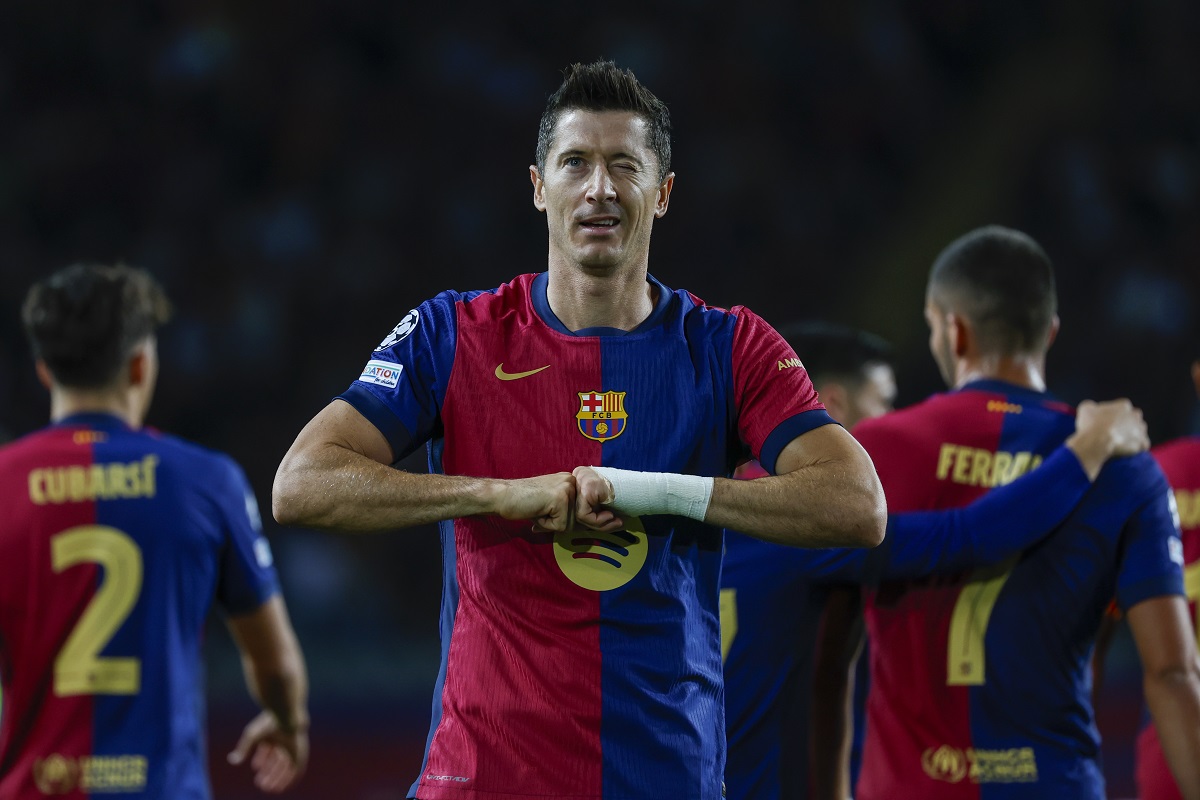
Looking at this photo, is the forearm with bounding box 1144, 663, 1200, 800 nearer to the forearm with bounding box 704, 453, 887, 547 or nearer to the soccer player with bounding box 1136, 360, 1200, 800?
the soccer player with bounding box 1136, 360, 1200, 800

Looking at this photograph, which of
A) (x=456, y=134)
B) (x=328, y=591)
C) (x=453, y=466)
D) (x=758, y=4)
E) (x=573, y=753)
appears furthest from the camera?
(x=758, y=4)

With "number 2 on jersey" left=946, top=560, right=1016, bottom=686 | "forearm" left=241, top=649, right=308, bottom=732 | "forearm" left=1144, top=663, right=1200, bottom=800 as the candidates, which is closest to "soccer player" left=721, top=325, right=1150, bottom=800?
"number 2 on jersey" left=946, top=560, right=1016, bottom=686

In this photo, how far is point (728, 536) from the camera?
3.86 metres

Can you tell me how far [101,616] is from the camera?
3.68m

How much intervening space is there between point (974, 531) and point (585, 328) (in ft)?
4.32

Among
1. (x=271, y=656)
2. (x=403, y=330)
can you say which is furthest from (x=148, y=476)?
(x=403, y=330)

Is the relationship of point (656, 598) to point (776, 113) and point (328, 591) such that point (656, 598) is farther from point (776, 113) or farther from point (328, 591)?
point (776, 113)

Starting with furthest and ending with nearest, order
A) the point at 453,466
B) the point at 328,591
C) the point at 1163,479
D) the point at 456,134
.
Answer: the point at 456,134 < the point at 328,591 < the point at 1163,479 < the point at 453,466

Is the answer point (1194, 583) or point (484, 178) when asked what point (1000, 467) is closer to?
point (1194, 583)

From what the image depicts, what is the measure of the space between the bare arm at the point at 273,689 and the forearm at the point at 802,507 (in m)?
1.79

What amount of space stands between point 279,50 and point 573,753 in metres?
11.0

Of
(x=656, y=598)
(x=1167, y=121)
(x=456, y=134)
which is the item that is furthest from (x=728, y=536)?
(x=1167, y=121)

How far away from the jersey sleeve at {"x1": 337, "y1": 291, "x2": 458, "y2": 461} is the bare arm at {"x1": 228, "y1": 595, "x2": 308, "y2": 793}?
1336 mm

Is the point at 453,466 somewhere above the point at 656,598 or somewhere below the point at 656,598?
above
